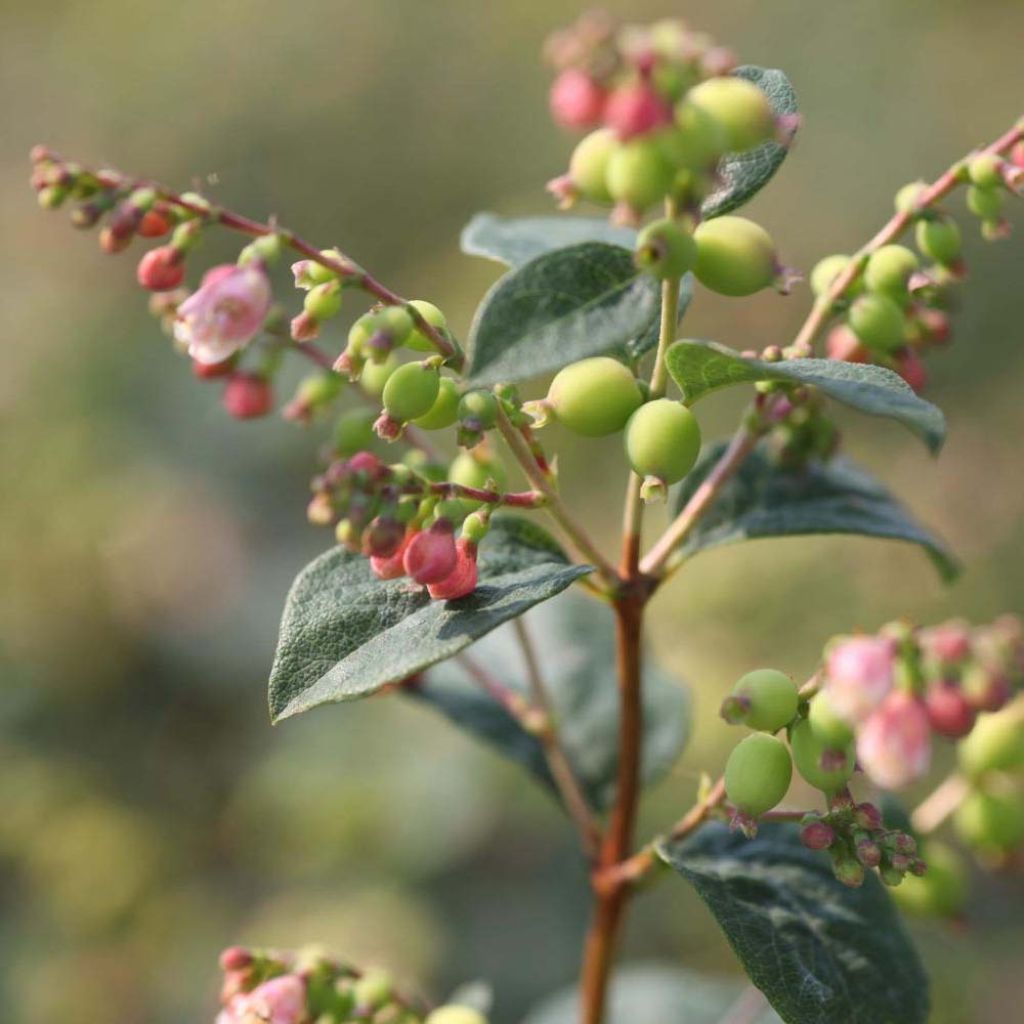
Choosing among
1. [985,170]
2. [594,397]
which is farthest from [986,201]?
[594,397]

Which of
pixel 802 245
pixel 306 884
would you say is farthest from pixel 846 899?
pixel 802 245

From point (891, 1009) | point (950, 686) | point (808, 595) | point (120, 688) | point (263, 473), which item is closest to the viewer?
point (950, 686)

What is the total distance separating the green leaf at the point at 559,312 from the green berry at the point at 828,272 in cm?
18

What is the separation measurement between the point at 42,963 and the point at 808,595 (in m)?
1.80

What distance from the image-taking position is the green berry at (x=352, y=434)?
1125mm

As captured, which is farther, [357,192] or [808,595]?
[357,192]

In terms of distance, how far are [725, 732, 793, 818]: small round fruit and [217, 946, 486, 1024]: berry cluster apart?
1.28 ft

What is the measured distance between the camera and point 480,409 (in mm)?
914

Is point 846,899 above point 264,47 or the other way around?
Result: the other way around

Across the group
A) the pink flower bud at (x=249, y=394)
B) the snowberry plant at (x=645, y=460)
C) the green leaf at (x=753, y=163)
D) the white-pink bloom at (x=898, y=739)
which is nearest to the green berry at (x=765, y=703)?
the snowberry plant at (x=645, y=460)

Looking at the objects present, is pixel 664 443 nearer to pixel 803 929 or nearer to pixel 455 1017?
pixel 803 929

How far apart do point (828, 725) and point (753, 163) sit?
0.43 meters

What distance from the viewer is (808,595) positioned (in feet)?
9.84

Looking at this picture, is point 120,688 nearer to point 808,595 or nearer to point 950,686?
point 808,595
